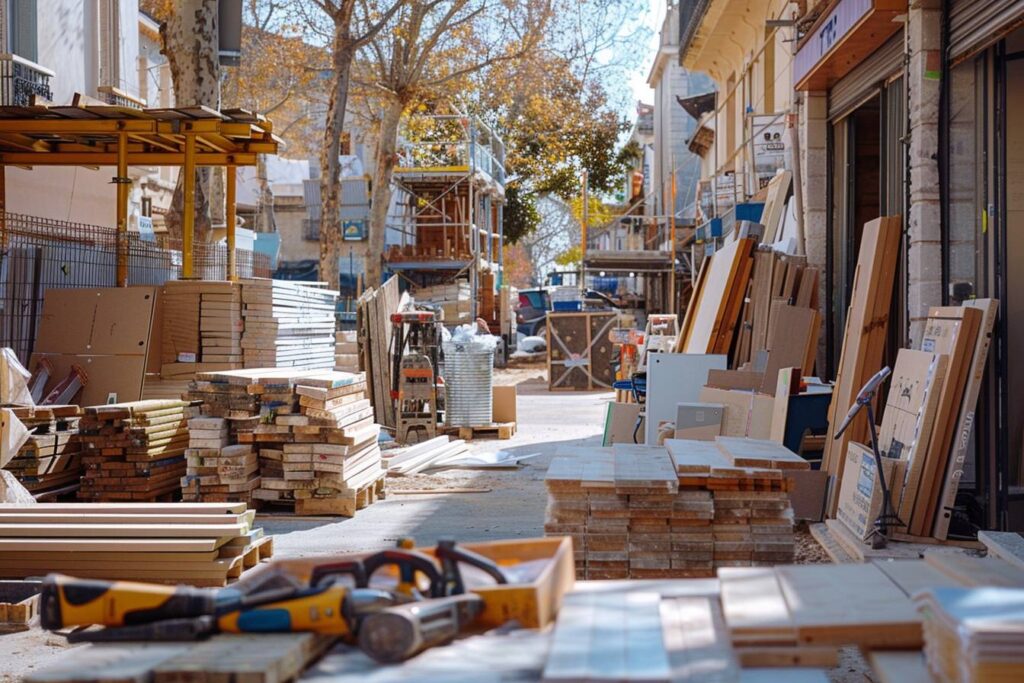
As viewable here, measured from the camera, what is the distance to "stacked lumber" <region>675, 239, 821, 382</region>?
1101 cm

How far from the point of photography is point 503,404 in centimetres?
1817

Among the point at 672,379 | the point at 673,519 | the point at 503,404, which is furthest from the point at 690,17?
the point at 673,519

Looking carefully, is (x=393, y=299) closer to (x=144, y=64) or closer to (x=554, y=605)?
(x=554, y=605)

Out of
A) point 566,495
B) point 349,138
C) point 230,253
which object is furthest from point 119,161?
point 349,138

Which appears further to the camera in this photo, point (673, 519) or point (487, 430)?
point (487, 430)

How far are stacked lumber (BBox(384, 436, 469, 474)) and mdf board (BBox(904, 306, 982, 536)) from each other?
7.29 metres

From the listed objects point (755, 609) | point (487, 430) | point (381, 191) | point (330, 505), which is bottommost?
point (330, 505)

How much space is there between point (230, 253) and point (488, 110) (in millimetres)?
29700

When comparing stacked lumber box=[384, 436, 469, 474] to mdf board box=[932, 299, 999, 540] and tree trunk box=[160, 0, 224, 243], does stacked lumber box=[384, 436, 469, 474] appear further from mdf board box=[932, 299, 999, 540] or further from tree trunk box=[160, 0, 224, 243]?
mdf board box=[932, 299, 999, 540]

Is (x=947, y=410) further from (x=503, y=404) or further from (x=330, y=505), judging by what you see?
(x=503, y=404)

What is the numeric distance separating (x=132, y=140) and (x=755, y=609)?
1628cm

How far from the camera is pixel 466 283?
38.0m

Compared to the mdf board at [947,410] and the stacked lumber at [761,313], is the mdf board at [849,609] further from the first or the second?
the stacked lumber at [761,313]

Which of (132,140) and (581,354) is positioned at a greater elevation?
(132,140)
